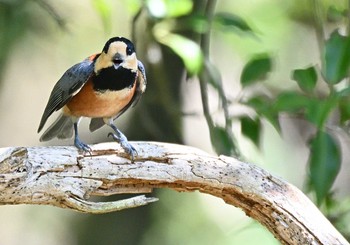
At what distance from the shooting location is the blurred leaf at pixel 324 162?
198 cm

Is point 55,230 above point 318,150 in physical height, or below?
below

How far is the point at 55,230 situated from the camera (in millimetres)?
2979

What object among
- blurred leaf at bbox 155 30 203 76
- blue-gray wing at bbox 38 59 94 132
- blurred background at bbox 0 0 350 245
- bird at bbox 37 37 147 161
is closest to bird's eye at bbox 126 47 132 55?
bird at bbox 37 37 147 161

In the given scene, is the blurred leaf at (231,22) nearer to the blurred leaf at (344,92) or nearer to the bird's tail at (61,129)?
the blurred leaf at (344,92)

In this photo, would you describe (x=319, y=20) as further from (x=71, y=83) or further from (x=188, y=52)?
(x=71, y=83)

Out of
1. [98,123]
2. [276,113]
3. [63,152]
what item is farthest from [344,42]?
[63,152]

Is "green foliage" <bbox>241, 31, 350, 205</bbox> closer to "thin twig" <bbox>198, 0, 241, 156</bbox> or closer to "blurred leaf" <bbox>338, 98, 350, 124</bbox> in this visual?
"blurred leaf" <bbox>338, 98, 350, 124</bbox>

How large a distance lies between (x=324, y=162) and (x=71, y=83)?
69 cm

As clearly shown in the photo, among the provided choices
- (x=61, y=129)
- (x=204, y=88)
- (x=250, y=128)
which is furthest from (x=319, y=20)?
(x=61, y=129)

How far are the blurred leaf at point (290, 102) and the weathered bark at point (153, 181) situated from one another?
1.09 feet

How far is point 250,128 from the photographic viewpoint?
7.03ft

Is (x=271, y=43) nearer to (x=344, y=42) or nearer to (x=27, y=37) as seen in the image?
(x=27, y=37)

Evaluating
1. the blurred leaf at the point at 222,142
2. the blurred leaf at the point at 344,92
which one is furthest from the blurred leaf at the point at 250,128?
the blurred leaf at the point at 344,92

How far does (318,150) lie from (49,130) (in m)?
0.66
